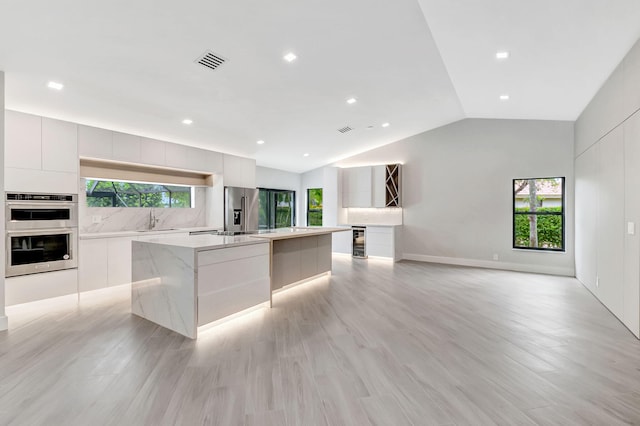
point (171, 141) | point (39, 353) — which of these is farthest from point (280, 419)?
point (171, 141)

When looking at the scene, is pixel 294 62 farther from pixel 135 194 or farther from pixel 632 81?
pixel 135 194

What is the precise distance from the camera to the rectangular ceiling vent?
3.07 metres

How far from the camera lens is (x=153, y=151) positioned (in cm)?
504

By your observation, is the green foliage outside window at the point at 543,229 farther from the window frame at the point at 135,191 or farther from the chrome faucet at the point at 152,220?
the chrome faucet at the point at 152,220

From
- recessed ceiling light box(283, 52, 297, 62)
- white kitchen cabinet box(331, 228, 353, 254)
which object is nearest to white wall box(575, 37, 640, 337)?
recessed ceiling light box(283, 52, 297, 62)

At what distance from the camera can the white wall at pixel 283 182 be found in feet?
27.5

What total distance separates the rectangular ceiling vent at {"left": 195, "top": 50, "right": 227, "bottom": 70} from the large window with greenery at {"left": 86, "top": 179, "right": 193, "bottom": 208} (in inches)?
121

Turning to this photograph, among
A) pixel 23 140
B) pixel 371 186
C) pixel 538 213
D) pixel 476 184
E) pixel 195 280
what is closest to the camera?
pixel 195 280

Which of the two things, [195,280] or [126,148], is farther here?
[126,148]

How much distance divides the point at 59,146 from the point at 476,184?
752 cm

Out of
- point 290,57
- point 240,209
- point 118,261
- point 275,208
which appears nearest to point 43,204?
point 118,261

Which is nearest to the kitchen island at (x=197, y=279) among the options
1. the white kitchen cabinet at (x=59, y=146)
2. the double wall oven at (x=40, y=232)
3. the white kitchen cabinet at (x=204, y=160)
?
the double wall oven at (x=40, y=232)

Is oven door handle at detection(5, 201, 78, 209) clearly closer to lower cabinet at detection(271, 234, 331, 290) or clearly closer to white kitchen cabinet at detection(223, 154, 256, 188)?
white kitchen cabinet at detection(223, 154, 256, 188)

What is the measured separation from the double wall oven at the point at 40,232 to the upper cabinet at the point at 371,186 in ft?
19.4
